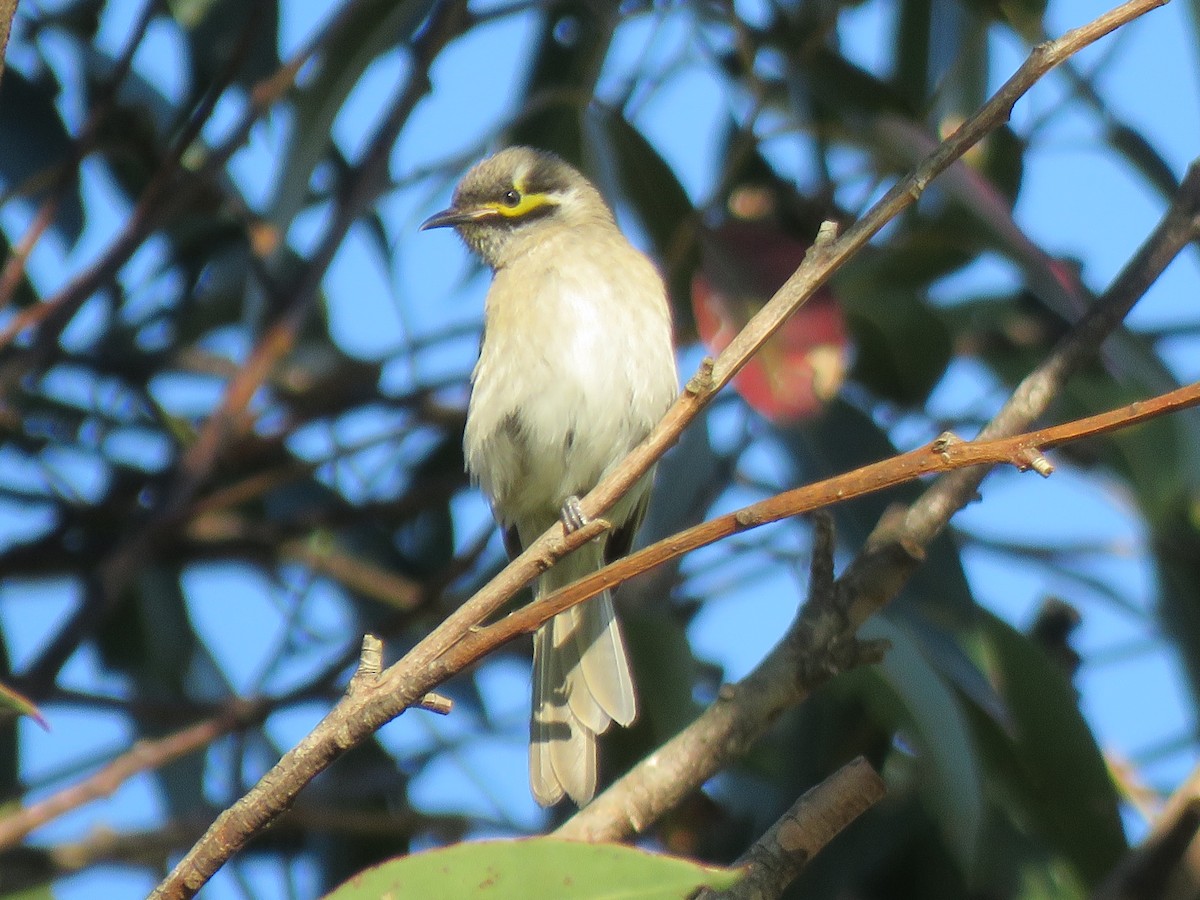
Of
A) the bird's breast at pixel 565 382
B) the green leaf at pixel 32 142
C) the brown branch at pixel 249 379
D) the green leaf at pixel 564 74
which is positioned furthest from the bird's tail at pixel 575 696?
the green leaf at pixel 32 142

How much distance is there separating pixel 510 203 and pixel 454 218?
15 cm

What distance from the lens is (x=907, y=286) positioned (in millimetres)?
3902

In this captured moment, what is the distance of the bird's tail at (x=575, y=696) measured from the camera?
2822 mm

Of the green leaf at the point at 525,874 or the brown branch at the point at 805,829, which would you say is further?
the brown branch at the point at 805,829

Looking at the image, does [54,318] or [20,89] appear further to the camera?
[20,89]

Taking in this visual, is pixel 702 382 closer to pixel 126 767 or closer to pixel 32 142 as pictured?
pixel 126 767

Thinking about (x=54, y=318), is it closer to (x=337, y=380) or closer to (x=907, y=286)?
(x=337, y=380)

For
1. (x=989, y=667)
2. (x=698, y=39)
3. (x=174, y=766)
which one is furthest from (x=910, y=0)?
(x=174, y=766)

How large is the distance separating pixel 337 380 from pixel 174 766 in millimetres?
1096

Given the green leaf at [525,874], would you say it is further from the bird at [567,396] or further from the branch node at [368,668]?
the bird at [567,396]

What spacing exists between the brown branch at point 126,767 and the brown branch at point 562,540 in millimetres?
1274

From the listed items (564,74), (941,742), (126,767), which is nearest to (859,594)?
(941,742)

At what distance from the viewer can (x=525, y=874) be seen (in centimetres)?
144

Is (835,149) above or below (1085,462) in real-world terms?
above
